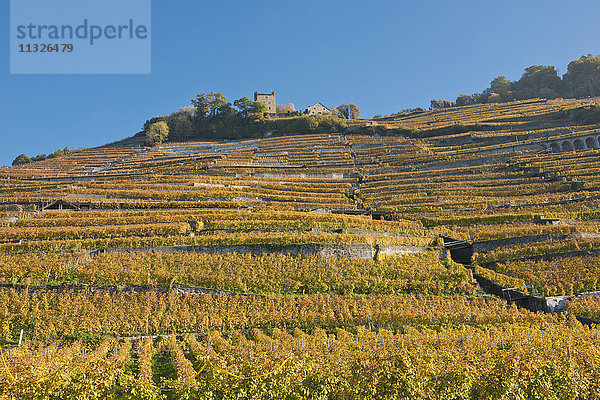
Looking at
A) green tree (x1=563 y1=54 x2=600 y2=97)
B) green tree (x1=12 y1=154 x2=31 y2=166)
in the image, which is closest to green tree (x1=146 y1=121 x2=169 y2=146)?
green tree (x1=12 y1=154 x2=31 y2=166)

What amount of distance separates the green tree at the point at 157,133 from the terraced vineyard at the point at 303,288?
156 feet

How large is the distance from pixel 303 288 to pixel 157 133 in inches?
3245

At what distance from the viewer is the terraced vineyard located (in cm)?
970

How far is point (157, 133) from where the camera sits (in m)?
92.0

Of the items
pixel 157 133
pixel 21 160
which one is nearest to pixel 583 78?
pixel 157 133

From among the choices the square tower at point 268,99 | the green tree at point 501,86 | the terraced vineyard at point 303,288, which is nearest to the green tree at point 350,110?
the square tower at point 268,99

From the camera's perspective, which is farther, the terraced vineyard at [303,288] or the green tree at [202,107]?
the green tree at [202,107]

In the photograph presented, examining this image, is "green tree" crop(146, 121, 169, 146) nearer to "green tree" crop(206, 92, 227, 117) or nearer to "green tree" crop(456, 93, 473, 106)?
"green tree" crop(206, 92, 227, 117)

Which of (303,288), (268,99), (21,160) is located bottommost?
(303,288)

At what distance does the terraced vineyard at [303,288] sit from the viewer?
9.70 m

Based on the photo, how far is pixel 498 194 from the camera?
133 ft

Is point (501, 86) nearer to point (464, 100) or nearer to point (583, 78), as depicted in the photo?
point (464, 100)

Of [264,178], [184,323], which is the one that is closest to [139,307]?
[184,323]

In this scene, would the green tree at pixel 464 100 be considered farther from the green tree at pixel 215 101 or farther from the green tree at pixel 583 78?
the green tree at pixel 215 101
